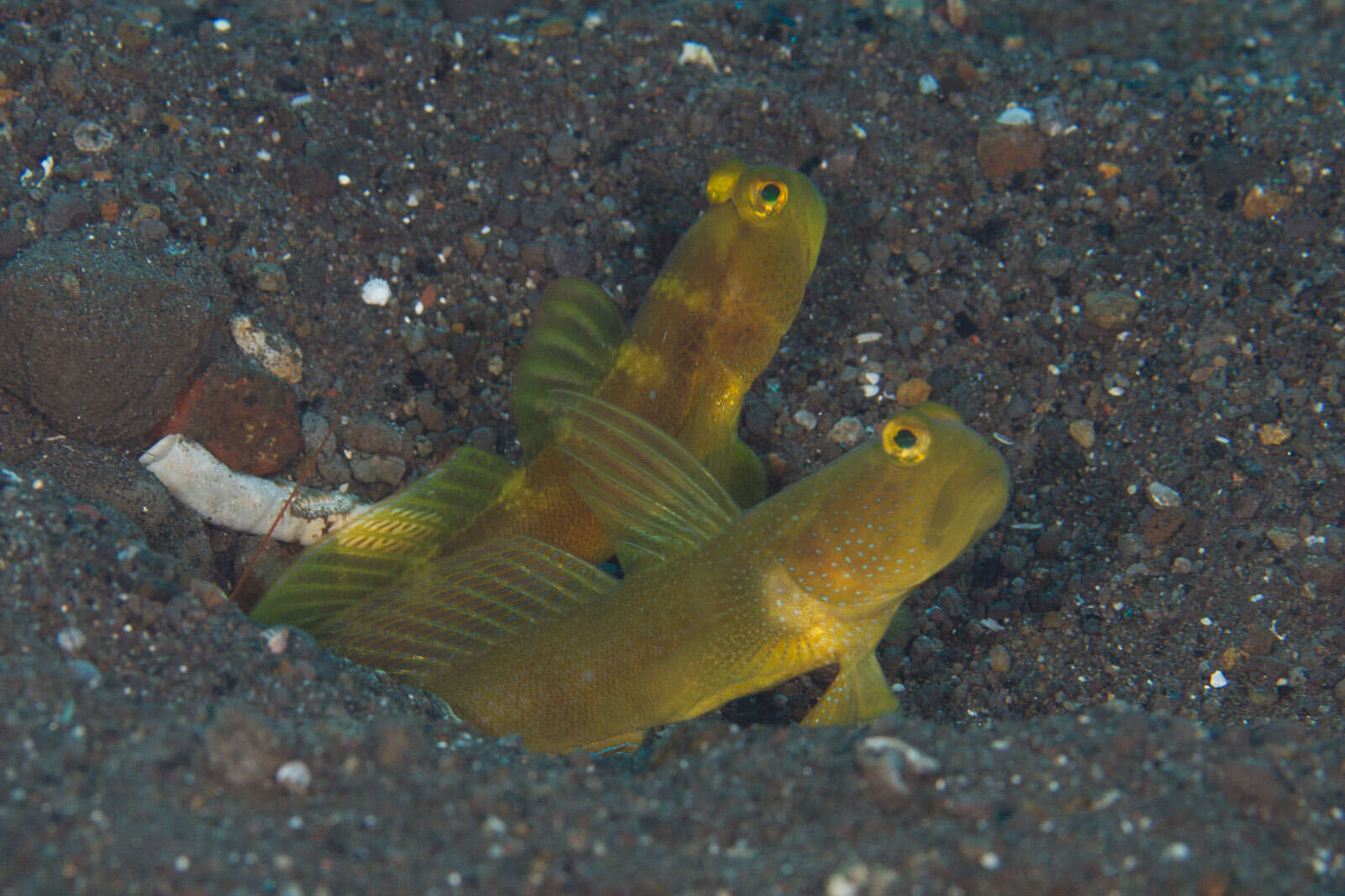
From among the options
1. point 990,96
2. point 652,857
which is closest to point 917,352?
point 990,96

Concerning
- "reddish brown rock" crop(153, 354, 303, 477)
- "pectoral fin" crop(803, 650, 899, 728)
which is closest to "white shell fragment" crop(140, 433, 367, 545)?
"reddish brown rock" crop(153, 354, 303, 477)

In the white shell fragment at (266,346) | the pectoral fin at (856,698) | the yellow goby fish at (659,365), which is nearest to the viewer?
the pectoral fin at (856,698)

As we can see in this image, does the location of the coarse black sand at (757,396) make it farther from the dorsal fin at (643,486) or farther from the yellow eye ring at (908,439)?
the yellow eye ring at (908,439)

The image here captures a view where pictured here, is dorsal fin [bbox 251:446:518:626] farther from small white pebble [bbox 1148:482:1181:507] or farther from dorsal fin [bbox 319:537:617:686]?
small white pebble [bbox 1148:482:1181:507]

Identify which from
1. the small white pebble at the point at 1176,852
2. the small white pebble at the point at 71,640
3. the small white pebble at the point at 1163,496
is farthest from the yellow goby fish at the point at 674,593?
the small white pebble at the point at 1163,496

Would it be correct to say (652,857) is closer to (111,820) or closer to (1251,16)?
(111,820)
